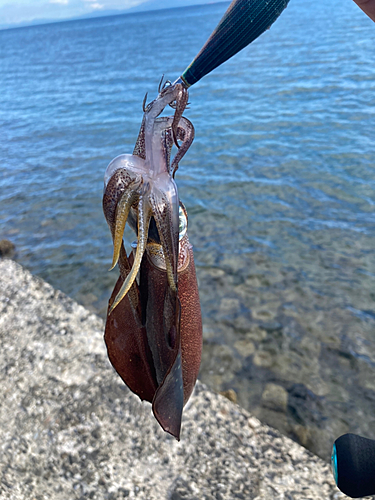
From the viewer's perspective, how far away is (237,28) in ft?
4.05

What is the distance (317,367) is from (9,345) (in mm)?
4258

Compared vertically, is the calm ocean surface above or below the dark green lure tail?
below

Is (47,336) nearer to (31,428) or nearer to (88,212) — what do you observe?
(31,428)

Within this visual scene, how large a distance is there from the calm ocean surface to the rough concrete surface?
1825mm

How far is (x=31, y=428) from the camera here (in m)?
3.61

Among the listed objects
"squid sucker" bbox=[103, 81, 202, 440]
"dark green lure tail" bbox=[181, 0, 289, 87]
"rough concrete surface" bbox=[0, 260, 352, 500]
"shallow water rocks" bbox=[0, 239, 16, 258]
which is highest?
"dark green lure tail" bbox=[181, 0, 289, 87]

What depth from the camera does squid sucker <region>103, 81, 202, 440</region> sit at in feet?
4.21

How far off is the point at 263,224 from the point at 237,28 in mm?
8653

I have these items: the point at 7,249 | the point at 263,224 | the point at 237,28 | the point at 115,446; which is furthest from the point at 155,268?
the point at 7,249

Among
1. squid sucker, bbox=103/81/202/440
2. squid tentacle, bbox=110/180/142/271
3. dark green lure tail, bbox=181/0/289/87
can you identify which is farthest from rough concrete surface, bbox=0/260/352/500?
dark green lure tail, bbox=181/0/289/87

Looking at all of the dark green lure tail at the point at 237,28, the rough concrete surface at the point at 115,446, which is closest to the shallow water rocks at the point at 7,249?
the rough concrete surface at the point at 115,446

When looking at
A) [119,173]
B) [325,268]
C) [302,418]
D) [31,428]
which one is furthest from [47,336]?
[325,268]

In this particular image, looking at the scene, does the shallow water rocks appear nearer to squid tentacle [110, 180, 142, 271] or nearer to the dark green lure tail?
squid tentacle [110, 180, 142, 271]

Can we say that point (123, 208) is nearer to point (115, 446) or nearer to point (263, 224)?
point (115, 446)
